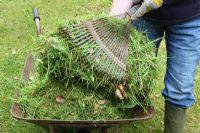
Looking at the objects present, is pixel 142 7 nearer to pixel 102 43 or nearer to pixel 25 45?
pixel 102 43

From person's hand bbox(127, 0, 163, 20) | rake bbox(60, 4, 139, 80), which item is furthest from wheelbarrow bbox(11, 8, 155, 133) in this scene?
person's hand bbox(127, 0, 163, 20)

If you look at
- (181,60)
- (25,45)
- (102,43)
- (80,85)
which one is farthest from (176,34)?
(25,45)

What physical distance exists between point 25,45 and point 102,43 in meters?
2.70

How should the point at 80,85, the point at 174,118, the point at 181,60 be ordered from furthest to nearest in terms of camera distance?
1. the point at 174,118
2. the point at 181,60
3. the point at 80,85

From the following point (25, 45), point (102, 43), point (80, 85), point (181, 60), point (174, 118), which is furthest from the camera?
point (25, 45)

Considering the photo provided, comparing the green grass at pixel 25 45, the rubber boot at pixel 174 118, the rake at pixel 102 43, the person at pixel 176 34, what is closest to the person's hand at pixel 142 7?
the person at pixel 176 34

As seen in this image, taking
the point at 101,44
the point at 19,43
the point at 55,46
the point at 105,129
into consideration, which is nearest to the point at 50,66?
the point at 55,46

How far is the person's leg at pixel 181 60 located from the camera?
10.1 feet

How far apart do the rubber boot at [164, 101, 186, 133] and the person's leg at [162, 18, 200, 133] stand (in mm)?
44

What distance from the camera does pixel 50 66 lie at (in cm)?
279

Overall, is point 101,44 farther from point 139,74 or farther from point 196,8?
point 196,8

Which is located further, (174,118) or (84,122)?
(174,118)

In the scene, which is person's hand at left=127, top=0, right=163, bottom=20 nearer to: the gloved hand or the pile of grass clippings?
the gloved hand

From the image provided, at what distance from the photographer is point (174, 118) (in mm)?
3385
